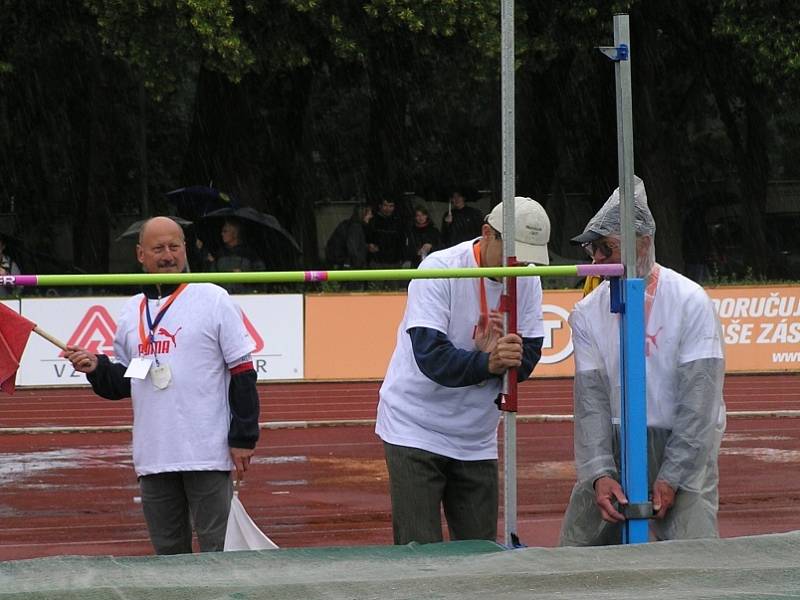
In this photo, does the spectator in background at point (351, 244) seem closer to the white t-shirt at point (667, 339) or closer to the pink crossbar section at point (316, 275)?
the white t-shirt at point (667, 339)

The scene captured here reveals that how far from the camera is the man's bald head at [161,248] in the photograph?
5.50 meters

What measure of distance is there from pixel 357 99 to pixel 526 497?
29510 mm

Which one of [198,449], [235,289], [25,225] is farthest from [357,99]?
[198,449]

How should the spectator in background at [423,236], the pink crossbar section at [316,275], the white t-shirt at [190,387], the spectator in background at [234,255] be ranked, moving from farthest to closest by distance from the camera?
the spectator in background at [423,236] → the spectator in background at [234,255] → the white t-shirt at [190,387] → the pink crossbar section at [316,275]

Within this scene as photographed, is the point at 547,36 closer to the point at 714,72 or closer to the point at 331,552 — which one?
the point at 714,72

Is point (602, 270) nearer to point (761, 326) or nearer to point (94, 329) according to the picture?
point (94, 329)

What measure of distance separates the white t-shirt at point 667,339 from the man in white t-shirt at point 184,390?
5.07 ft

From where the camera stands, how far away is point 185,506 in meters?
5.69

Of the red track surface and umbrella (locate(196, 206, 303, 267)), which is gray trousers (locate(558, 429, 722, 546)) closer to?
the red track surface

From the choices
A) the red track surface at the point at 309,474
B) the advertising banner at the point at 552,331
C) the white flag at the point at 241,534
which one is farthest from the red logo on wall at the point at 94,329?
the white flag at the point at 241,534

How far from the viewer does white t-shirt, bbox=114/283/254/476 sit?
5.48 meters

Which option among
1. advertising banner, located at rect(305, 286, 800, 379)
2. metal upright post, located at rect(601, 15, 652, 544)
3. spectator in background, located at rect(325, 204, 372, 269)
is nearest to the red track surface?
advertising banner, located at rect(305, 286, 800, 379)

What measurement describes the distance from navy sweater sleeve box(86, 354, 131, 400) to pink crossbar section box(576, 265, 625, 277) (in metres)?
2.10

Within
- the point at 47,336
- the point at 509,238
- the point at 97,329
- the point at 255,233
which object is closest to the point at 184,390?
the point at 47,336
